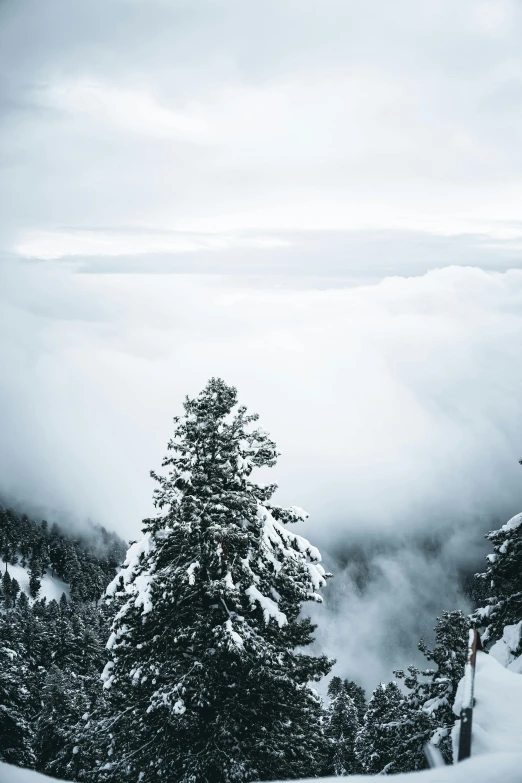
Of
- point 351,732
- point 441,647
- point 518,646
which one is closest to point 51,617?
point 351,732

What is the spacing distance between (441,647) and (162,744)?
1167cm

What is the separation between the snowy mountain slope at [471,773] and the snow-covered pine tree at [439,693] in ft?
38.1

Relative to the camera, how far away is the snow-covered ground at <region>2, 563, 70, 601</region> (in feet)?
582

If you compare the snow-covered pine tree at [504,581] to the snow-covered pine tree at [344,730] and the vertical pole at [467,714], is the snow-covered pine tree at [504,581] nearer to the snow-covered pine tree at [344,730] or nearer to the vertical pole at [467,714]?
the vertical pole at [467,714]

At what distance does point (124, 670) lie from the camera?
9914mm

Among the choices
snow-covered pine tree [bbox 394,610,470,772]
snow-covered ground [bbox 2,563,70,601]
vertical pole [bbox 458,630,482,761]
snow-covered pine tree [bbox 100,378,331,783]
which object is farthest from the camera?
snow-covered ground [bbox 2,563,70,601]

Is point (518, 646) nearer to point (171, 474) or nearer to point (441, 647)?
point (171, 474)

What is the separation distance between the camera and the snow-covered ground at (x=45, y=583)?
17738cm

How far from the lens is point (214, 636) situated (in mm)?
9297

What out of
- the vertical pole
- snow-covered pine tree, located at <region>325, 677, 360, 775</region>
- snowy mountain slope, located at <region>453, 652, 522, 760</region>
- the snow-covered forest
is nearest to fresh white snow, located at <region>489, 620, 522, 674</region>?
the snow-covered forest

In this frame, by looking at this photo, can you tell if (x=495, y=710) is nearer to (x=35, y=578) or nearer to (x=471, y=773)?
(x=471, y=773)

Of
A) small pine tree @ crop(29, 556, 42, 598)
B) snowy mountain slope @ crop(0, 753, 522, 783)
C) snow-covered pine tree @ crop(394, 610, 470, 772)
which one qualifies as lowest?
snowy mountain slope @ crop(0, 753, 522, 783)

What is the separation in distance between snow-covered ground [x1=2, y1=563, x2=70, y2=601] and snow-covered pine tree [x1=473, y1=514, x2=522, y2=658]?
192000 millimetres

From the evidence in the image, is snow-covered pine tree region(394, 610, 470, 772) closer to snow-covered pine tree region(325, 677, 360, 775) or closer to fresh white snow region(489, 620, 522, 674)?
fresh white snow region(489, 620, 522, 674)
